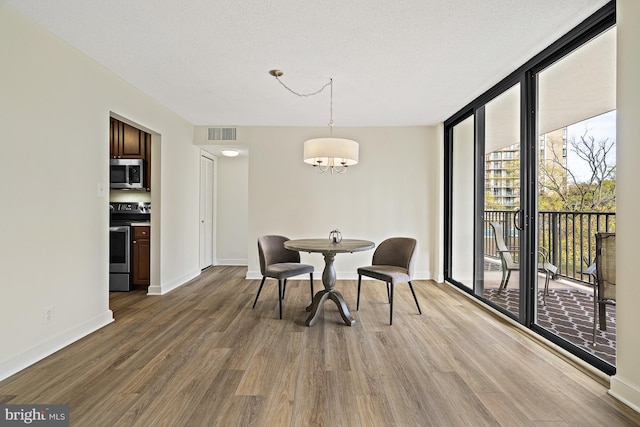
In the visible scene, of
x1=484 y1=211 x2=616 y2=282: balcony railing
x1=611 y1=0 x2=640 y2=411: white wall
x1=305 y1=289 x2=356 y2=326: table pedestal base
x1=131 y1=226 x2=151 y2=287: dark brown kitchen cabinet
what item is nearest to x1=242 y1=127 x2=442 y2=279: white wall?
x1=131 y1=226 x2=151 y2=287: dark brown kitchen cabinet

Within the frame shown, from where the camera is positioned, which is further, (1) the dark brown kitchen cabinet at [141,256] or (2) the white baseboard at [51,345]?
(1) the dark brown kitchen cabinet at [141,256]

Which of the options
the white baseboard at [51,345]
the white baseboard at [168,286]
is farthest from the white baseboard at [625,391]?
the white baseboard at [168,286]

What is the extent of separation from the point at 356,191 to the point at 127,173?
127 inches

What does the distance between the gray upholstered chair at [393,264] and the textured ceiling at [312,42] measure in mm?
1704

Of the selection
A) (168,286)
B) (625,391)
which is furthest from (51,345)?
(625,391)

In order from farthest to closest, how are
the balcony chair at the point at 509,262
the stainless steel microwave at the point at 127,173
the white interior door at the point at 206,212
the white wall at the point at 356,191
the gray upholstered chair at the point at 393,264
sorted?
the white interior door at the point at 206,212
the white wall at the point at 356,191
the stainless steel microwave at the point at 127,173
the gray upholstered chair at the point at 393,264
the balcony chair at the point at 509,262

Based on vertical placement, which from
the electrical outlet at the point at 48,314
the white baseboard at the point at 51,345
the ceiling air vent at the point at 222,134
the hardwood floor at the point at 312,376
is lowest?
the hardwood floor at the point at 312,376

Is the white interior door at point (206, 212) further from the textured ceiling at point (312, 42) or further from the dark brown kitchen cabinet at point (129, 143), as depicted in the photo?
the textured ceiling at point (312, 42)

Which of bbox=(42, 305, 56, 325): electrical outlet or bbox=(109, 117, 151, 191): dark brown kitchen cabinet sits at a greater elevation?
bbox=(109, 117, 151, 191): dark brown kitchen cabinet

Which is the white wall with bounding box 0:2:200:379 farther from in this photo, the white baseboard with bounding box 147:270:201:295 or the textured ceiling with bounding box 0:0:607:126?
the white baseboard with bounding box 147:270:201:295

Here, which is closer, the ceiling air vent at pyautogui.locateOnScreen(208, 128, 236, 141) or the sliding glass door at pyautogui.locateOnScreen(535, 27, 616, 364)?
the sliding glass door at pyautogui.locateOnScreen(535, 27, 616, 364)

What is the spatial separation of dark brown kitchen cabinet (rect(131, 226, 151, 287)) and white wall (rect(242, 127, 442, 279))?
1.44 meters

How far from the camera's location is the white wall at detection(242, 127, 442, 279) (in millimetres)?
5094

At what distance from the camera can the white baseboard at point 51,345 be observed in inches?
83.0
